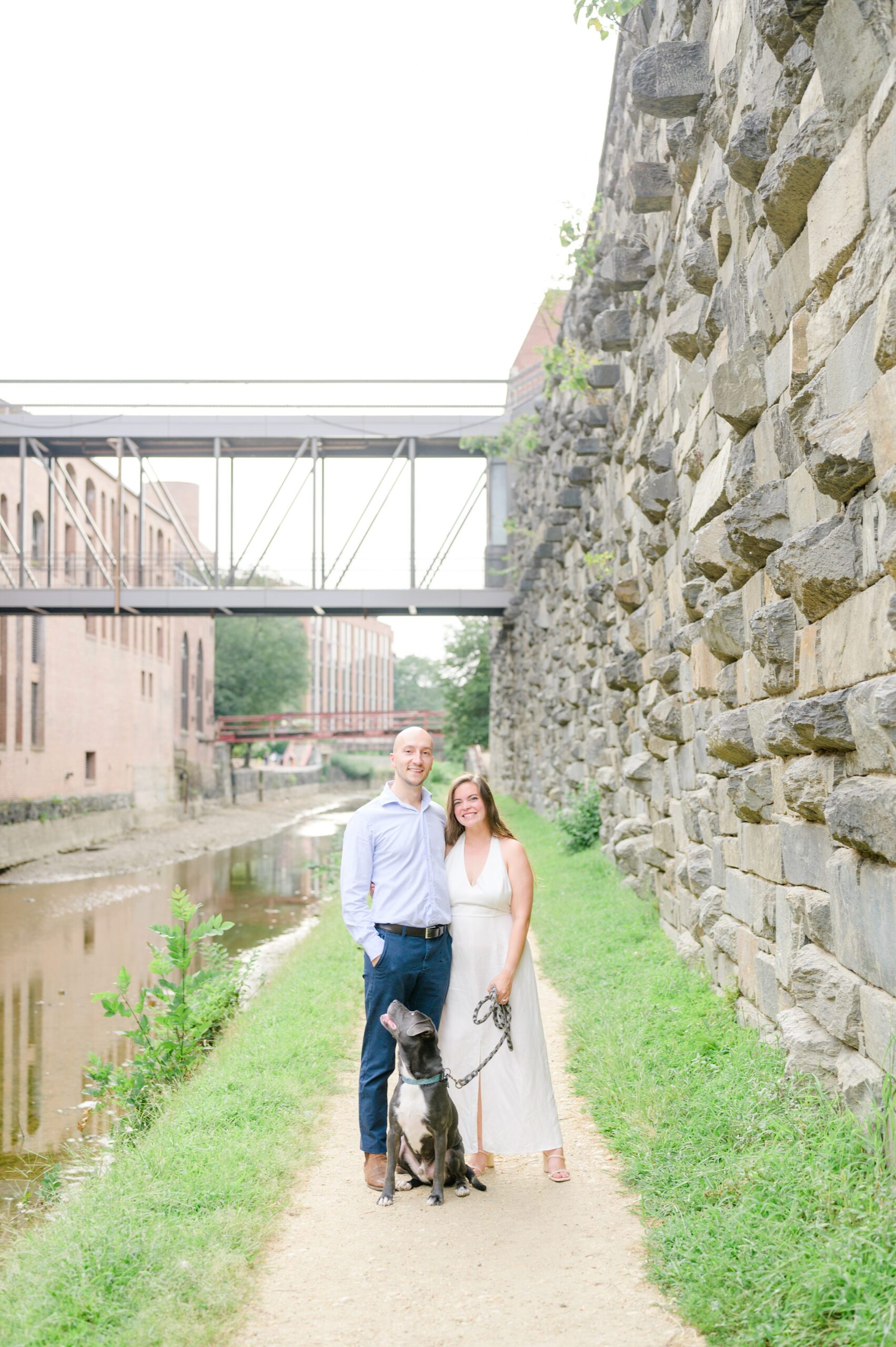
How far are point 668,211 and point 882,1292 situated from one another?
6.56 m

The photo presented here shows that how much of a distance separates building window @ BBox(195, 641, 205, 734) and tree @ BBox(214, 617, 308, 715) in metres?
5.60

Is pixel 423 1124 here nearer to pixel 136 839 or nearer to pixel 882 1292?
pixel 882 1292

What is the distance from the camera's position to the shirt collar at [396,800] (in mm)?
4789

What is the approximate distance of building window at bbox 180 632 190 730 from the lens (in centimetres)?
4741

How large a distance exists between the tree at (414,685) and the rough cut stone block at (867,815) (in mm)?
105053

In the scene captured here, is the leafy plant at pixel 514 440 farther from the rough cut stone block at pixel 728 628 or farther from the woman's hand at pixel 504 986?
the woman's hand at pixel 504 986

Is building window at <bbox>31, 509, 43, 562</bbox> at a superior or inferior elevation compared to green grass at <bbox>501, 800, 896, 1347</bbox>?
superior

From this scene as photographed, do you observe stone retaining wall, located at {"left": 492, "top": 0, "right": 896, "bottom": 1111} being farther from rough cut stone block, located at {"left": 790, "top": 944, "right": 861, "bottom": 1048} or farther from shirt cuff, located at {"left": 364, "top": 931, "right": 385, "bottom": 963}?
→ shirt cuff, located at {"left": 364, "top": 931, "right": 385, "bottom": 963}

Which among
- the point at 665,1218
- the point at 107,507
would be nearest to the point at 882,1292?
the point at 665,1218

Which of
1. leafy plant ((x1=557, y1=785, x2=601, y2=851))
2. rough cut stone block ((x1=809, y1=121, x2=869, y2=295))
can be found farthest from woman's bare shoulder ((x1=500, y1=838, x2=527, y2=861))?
leafy plant ((x1=557, y1=785, x2=601, y2=851))

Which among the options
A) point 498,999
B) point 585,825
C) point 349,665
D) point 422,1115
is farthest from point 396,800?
point 349,665

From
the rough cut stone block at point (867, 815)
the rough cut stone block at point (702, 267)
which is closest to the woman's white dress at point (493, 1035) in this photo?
the rough cut stone block at point (867, 815)

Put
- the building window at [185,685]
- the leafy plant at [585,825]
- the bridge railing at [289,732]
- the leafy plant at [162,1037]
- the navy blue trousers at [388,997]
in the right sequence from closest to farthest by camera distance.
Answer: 1. the navy blue trousers at [388,997]
2. the leafy plant at [162,1037]
3. the leafy plant at [585,825]
4. the building window at [185,685]
5. the bridge railing at [289,732]

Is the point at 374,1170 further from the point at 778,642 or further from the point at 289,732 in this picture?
the point at 289,732
